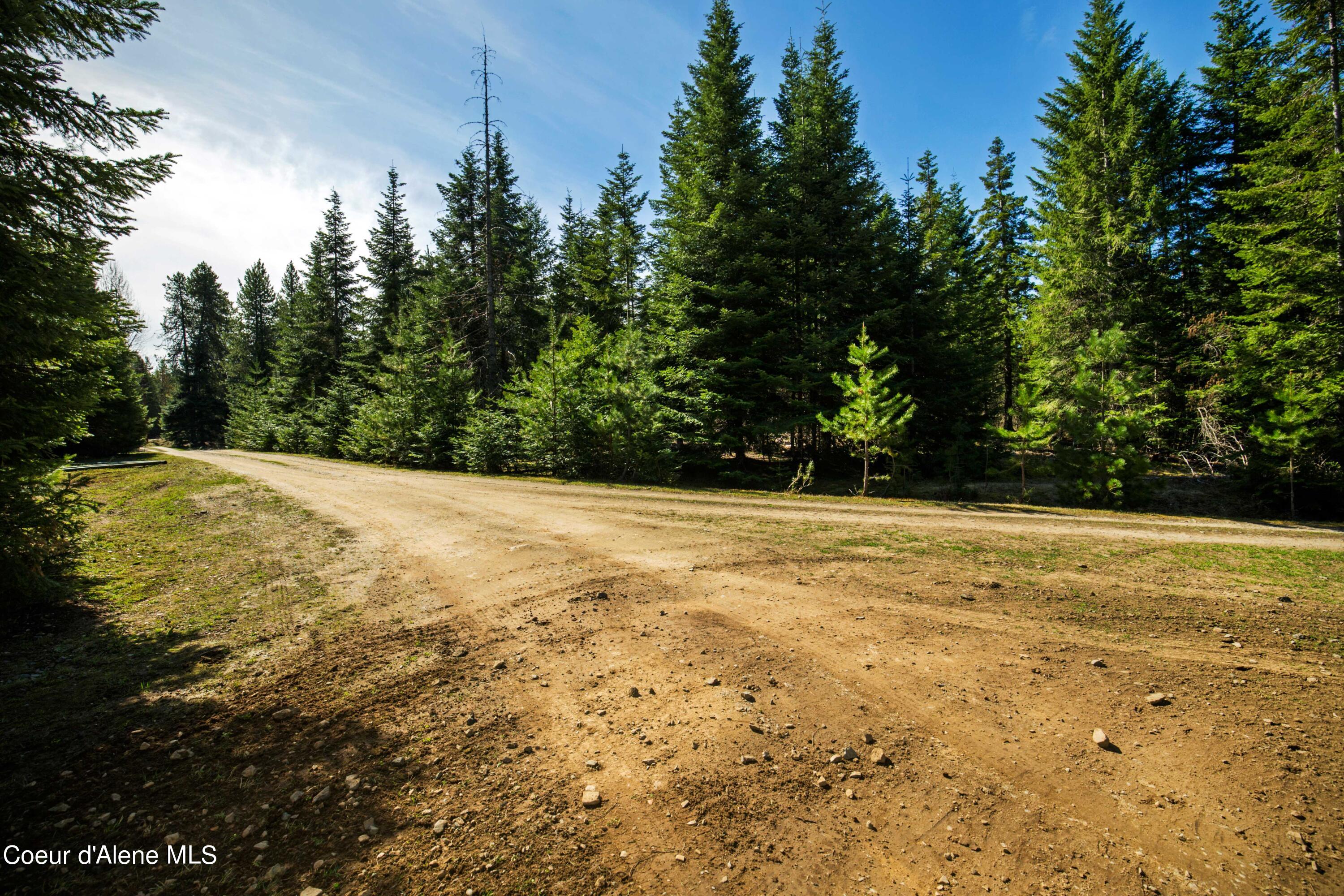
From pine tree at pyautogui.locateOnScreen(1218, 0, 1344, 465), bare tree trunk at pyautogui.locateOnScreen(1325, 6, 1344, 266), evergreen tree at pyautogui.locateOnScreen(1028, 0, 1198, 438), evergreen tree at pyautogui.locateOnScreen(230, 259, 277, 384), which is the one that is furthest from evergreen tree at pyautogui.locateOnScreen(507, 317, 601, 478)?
evergreen tree at pyautogui.locateOnScreen(230, 259, 277, 384)

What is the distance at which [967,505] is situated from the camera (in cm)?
1302

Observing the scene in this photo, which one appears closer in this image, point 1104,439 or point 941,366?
point 1104,439

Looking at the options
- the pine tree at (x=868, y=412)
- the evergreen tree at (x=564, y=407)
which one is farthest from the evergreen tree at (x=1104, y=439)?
the evergreen tree at (x=564, y=407)

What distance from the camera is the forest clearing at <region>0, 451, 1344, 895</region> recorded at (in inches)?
97.8

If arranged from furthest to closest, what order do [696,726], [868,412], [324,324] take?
1. [324,324]
2. [868,412]
3. [696,726]

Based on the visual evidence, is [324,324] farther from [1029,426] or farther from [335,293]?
[1029,426]

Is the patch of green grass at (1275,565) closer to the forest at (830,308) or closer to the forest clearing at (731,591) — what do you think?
the forest clearing at (731,591)

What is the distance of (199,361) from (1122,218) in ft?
242

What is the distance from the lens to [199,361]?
50156mm

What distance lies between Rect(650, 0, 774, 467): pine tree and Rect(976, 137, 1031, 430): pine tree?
17.7 meters

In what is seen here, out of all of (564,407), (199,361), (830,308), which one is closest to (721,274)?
(830,308)

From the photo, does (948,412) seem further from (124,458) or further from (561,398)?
(124,458)

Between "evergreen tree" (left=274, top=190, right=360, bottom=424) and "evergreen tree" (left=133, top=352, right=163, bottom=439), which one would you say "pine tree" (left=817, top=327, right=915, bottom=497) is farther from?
"evergreen tree" (left=133, top=352, right=163, bottom=439)

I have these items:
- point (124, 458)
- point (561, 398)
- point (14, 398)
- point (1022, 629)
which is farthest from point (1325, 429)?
point (124, 458)
